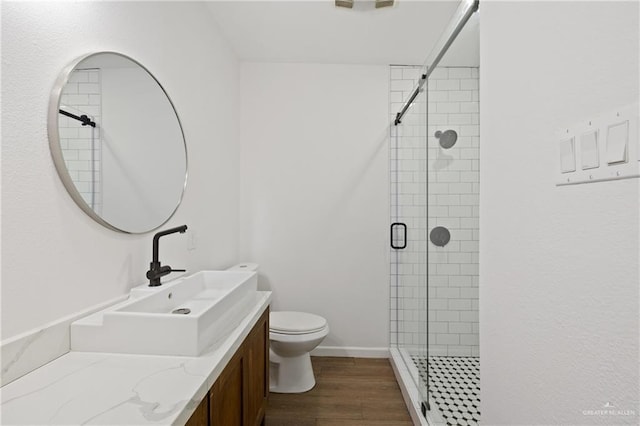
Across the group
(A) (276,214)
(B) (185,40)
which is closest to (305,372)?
(A) (276,214)

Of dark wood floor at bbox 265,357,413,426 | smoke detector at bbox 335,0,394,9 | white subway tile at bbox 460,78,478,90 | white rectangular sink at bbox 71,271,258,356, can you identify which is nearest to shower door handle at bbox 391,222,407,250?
dark wood floor at bbox 265,357,413,426

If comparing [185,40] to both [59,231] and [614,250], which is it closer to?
[59,231]

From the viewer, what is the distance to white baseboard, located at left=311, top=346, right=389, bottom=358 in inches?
108

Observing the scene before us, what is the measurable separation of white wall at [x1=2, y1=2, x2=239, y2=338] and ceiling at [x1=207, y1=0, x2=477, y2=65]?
471 millimetres

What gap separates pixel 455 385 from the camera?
1895mm

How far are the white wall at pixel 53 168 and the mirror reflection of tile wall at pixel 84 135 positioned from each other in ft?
0.17

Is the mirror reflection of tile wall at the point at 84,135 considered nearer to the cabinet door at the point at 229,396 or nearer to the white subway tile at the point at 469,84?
the cabinet door at the point at 229,396

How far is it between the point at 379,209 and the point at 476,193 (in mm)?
1295

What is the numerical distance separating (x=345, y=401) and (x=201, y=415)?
1.49 m

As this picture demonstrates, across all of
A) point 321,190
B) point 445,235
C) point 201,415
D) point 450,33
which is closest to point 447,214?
point 445,235

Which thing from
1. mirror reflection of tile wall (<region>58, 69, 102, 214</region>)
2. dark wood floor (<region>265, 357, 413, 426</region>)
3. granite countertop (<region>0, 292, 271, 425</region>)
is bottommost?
dark wood floor (<region>265, 357, 413, 426</region>)

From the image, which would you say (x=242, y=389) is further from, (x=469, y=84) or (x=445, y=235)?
(x=469, y=84)

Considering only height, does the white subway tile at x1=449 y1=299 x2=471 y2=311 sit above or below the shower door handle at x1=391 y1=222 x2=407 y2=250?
below

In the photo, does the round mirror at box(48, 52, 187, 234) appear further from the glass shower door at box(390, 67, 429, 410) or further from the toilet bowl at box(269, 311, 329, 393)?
the glass shower door at box(390, 67, 429, 410)
